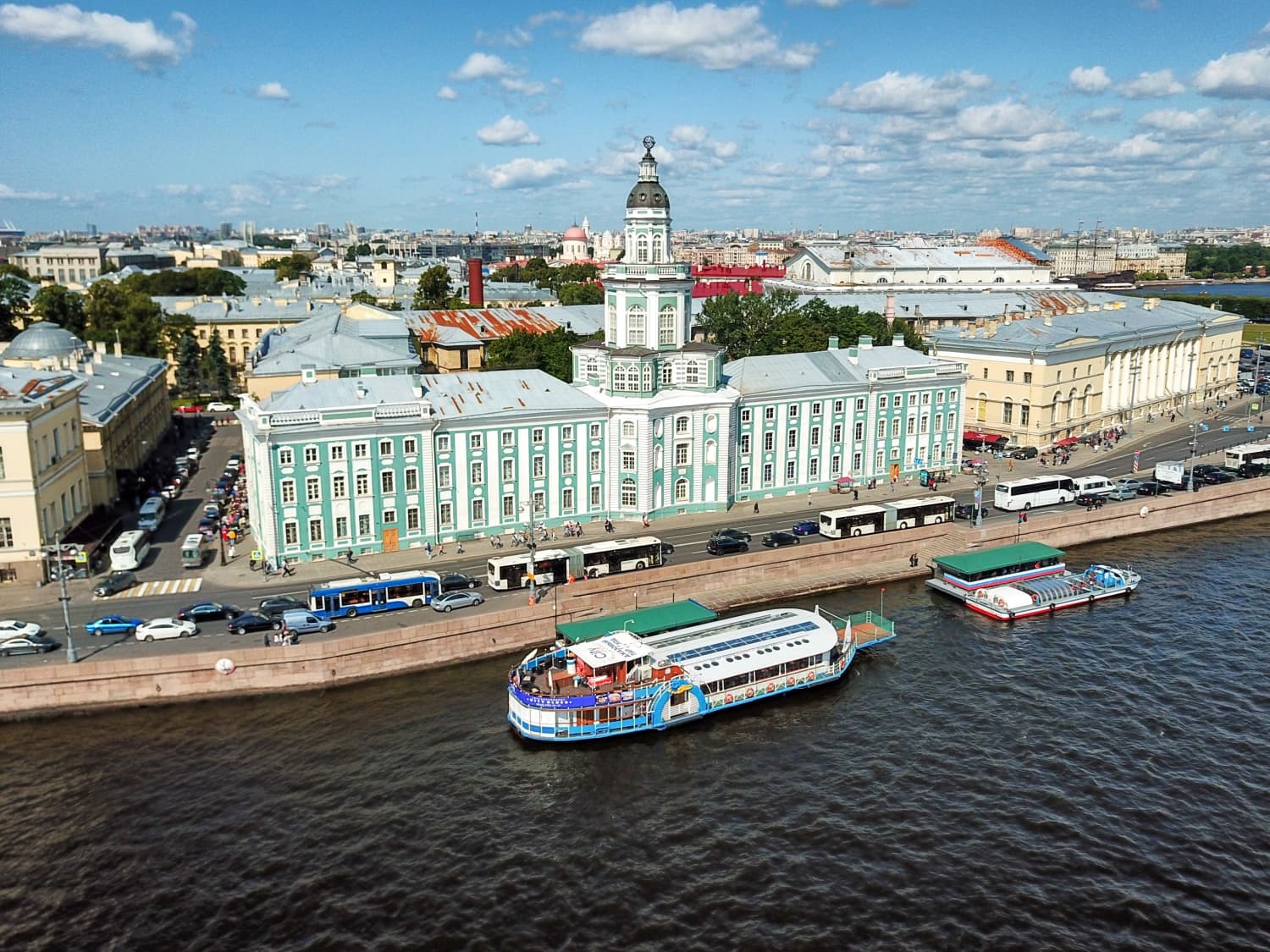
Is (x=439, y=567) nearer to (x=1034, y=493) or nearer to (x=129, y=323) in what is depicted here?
(x=1034, y=493)

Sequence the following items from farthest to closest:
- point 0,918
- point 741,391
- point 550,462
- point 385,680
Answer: point 741,391 → point 550,462 → point 385,680 → point 0,918

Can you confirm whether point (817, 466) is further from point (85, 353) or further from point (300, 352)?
point (85, 353)

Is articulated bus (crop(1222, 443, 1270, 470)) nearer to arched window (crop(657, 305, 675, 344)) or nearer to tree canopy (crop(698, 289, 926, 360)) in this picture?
tree canopy (crop(698, 289, 926, 360))

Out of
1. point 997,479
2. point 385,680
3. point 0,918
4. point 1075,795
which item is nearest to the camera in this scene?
point 0,918

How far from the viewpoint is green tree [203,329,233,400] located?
395 feet

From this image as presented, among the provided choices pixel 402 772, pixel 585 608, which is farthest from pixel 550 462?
pixel 402 772

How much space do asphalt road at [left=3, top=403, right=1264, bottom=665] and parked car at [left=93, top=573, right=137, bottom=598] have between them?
1.78 feet

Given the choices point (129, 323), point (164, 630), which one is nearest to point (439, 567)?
point (164, 630)

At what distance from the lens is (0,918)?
3134 centimetres

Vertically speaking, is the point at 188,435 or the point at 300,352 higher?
the point at 300,352

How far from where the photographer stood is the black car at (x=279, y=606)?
A: 49.4 metres

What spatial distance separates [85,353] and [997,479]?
254 ft

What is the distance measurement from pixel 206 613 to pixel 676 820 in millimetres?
26137

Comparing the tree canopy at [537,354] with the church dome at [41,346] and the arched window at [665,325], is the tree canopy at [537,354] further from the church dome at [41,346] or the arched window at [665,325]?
the church dome at [41,346]
